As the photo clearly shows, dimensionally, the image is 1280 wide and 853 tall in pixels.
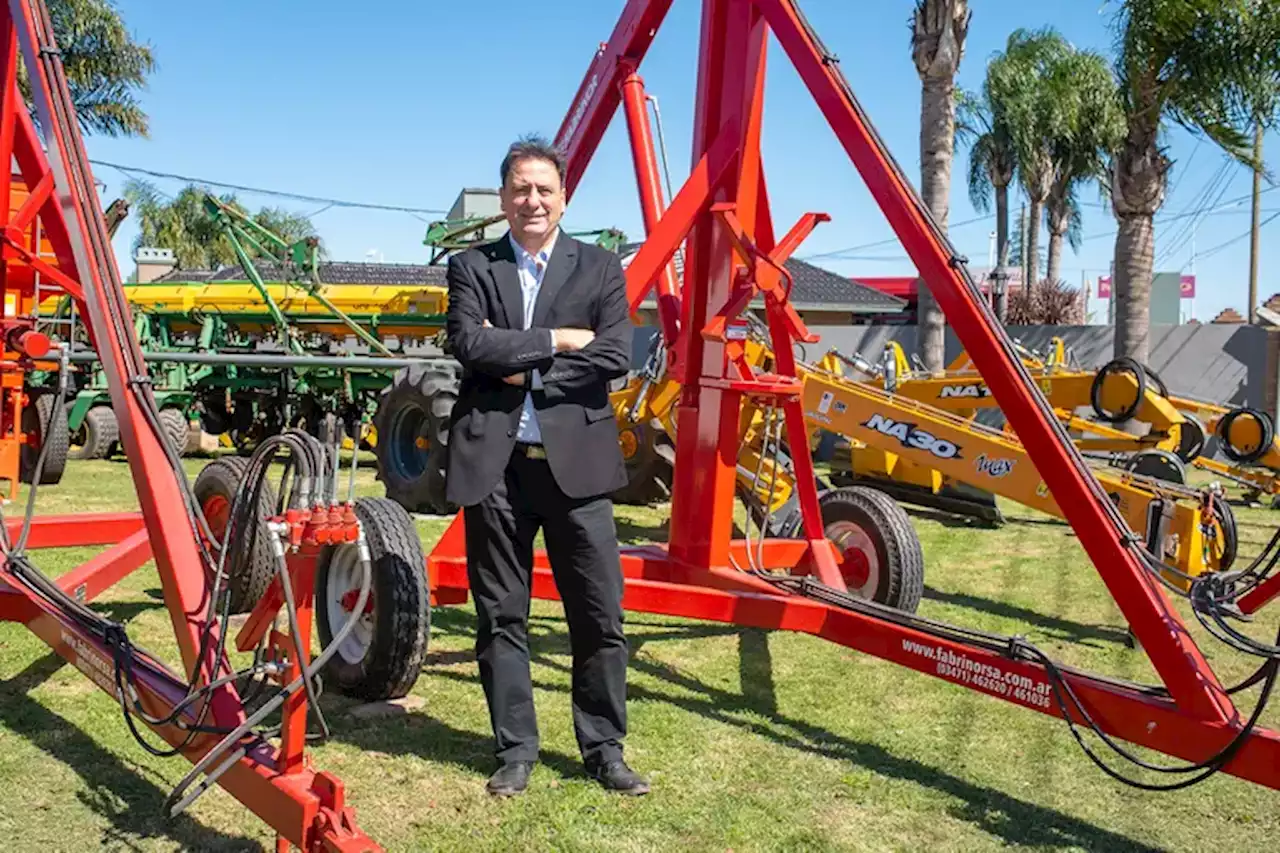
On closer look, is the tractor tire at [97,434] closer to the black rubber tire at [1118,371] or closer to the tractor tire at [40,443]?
the tractor tire at [40,443]

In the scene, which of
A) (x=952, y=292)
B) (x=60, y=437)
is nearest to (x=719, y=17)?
(x=952, y=292)

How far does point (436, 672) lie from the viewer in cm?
534

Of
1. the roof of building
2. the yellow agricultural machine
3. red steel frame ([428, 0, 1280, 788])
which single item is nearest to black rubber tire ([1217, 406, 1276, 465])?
the yellow agricultural machine

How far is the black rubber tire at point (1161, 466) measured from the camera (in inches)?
343

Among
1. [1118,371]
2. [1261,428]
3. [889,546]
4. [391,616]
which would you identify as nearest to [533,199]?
[391,616]

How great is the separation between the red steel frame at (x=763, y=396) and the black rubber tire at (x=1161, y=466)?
4.07 m

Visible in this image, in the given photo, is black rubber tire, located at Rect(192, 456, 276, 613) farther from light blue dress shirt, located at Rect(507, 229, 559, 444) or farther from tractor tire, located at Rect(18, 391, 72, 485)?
tractor tire, located at Rect(18, 391, 72, 485)

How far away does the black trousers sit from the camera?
3.97 metres

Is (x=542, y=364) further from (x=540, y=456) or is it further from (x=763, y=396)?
(x=763, y=396)

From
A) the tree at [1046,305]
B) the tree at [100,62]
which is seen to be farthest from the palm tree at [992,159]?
the tree at [100,62]

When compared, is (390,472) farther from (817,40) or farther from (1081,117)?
(1081,117)

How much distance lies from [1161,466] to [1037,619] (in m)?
2.66

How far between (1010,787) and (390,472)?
618cm

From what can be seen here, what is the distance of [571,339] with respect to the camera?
3.88m
